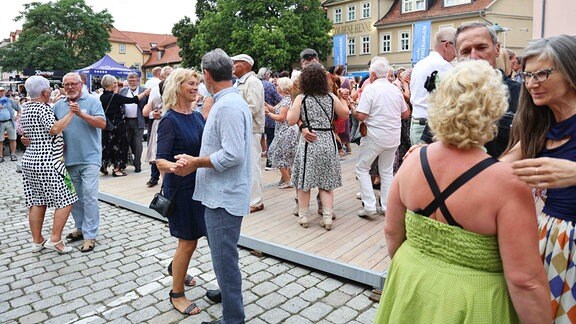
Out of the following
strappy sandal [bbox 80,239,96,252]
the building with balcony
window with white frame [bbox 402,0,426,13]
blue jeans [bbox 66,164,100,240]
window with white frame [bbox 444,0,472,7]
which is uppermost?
window with white frame [bbox 402,0,426,13]

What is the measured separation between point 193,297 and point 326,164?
221 centimetres

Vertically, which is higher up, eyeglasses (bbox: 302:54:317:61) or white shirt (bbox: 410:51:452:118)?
eyeglasses (bbox: 302:54:317:61)

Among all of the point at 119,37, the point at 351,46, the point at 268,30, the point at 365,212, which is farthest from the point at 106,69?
the point at 119,37

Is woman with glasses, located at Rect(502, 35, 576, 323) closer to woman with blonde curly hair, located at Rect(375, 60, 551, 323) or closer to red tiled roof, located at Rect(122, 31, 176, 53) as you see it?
woman with blonde curly hair, located at Rect(375, 60, 551, 323)

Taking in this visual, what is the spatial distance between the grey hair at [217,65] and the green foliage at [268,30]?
1293 inches

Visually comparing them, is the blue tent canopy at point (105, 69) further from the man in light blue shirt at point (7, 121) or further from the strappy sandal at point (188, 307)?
the strappy sandal at point (188, 307)

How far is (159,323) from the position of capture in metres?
3.26

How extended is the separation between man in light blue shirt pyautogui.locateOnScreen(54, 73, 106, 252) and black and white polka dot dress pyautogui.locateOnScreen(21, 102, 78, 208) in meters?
0.17

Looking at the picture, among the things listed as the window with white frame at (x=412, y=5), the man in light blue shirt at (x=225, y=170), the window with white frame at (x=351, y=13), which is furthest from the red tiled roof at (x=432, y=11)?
the man in light blue shirt at (x=225, y=170)

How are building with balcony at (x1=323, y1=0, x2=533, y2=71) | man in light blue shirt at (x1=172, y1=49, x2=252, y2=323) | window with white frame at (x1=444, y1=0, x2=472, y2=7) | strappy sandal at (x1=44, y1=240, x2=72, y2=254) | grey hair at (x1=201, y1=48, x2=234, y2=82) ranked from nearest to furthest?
man in light blue shirt at (x1=172, y1=49, x2=252, y2=323) → grey hair at (x1=201, y1=48, x2=234, y2=82) → strappy sandal at (x1=44, y1=240, x2=72, y2=254) → building with balcony at (x1=323, y1=0, x2=533, y2=71) → window with white frame at (x1=444, y1=0, x2=472, y2=7)

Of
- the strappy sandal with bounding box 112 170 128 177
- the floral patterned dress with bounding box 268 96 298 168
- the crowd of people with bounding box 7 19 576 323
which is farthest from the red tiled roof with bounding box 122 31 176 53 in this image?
the crowd of people with bounding box 7 19 576 323

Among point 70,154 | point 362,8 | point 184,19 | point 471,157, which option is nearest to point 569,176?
point 471,157

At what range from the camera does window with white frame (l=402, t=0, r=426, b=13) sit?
122 feet

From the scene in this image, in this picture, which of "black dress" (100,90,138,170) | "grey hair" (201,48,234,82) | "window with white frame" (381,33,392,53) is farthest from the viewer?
"window with white frame" (381,33,392,53)
